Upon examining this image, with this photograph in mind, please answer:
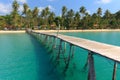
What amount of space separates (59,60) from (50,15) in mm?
73245

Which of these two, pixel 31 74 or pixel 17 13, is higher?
pixel 17 13

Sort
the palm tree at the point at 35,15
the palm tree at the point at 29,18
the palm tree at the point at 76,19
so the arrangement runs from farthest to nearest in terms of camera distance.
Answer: the palm tree at the point at 76,19, the palm tree at the point at 35,15, the palm tree at the point at 29,18

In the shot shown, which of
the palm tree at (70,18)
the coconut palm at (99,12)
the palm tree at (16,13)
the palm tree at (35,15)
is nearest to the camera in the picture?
the palm tree at (16,13)

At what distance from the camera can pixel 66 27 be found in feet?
300

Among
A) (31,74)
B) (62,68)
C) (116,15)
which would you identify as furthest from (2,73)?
(116,15)

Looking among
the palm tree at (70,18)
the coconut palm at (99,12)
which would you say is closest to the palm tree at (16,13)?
the palm tree at (70,18)

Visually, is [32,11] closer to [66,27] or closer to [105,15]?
[66,27]

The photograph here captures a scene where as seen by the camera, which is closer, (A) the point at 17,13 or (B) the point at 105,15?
(A) the point at 17,13

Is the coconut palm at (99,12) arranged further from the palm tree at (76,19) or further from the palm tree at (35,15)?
the palm tree at (35,15)

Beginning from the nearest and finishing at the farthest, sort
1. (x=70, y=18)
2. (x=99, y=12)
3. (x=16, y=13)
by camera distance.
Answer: (x=16, y=13)
(x=70, y=18)
(x=99, y=12)

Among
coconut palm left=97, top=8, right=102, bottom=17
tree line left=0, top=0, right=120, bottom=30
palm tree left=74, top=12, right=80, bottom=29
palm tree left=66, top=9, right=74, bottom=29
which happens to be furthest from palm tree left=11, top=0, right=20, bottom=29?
coconut palm left=97, top=8, right=102, bottom=17

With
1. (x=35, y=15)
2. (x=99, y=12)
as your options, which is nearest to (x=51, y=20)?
A: (x=35, y=15)

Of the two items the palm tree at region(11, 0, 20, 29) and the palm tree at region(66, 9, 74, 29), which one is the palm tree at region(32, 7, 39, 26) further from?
the palm tree at region(66, 9, 74, 29)

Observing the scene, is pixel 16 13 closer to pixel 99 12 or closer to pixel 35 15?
pixel 35 15
